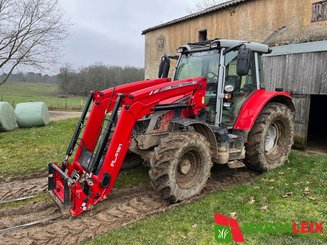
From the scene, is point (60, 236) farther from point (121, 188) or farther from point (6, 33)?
point (6, 33)

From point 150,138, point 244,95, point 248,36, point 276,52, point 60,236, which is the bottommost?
point 60,236

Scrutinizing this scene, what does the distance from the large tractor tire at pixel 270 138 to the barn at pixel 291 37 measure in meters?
2.30

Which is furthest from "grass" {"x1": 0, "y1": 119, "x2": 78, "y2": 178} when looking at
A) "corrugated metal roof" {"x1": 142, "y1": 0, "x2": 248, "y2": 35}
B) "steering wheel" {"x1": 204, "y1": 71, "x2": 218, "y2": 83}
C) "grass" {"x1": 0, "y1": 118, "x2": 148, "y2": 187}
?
"corrugated metal roof" {"x1": 142, "y1": 0, "x2": 248, "y2": 35}

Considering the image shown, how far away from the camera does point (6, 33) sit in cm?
2030

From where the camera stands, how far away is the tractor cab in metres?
5.50

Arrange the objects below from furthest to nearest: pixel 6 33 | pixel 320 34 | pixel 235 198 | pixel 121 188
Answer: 1. pixel 6 33
2. pixel 320 34
3. pixel 121 188
4. pixel 235 198

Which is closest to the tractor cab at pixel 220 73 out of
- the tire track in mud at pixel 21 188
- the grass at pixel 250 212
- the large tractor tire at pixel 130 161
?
the grass at pixel 250 212

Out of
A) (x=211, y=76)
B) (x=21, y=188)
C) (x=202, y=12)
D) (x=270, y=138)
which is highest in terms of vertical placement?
(x=202, y=12)

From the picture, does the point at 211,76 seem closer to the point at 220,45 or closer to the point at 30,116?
the point at 220,45

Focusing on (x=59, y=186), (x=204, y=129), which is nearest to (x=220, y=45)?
(x=204, y=129)

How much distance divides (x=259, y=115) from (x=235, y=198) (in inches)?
77.0

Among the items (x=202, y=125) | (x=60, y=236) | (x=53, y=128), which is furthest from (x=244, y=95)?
(x=53, y=128)

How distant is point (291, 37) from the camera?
405 inches

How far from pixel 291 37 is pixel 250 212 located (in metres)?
7.89
